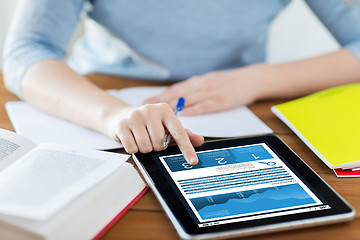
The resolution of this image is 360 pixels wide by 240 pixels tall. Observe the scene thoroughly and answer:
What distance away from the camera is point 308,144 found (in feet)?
2.67

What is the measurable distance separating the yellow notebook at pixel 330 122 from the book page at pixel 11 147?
474 millimetres

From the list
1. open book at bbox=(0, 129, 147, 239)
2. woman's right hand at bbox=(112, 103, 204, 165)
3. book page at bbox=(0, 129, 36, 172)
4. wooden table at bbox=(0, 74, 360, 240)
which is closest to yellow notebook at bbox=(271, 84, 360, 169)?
wooden table at bbox=(0, 74, 360, 240)

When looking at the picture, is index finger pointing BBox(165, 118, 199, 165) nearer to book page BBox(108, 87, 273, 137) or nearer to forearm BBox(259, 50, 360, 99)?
book page BBox(108, 87, 273, 137)

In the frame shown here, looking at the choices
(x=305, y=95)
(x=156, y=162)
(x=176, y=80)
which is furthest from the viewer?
(x=176, y=80)

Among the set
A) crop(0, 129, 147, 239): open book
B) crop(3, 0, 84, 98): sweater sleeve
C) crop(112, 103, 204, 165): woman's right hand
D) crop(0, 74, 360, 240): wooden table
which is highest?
crop(3, 0, 84, 98): sweater sleeve

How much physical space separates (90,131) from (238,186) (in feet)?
1.07

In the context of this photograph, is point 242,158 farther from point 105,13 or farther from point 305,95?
point 105,13

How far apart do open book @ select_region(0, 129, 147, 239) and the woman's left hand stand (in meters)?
0.32

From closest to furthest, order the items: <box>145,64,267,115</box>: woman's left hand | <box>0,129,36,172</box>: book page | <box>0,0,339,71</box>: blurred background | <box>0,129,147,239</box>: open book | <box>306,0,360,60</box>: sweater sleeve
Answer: <box>0,129,147,239</box>: open book
<box>0,129,36,172</box>: book page
<box>145,64,267,115</box>: woman's left hand
<box>306,0,360,60</box>: sweater sleeve
<box>0,0,339,71</box>: blurred background

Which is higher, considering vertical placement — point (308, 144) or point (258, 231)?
point (308, 144)

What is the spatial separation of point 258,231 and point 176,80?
66 centimetres

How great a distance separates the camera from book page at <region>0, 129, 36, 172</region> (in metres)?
0.67

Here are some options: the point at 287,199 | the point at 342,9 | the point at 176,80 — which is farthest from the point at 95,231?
the point at 342,9

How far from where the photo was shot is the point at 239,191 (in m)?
0.65
